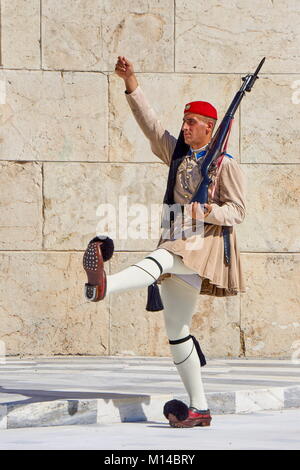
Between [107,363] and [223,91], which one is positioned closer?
[107,363]

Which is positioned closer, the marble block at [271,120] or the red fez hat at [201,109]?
the red fez hat at [201,109]

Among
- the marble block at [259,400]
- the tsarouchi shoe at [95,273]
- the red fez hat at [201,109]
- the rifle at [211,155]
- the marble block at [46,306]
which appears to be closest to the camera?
the tsarouchi shoe at [95,273]

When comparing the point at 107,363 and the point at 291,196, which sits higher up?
the point at 291,196

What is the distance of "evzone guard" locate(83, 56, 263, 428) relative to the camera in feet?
23.3

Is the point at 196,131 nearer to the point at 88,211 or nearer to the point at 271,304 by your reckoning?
the point at 88,211

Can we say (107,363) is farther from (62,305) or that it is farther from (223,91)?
(223,91)

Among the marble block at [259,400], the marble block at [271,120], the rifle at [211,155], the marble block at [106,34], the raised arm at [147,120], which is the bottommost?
the marble block at [259,400]

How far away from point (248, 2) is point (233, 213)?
4702 mm

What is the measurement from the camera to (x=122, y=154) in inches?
446

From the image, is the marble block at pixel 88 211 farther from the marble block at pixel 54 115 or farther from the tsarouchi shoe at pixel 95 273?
the tsarouchi shoe at pixel 95 273

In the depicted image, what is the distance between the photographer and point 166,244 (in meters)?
7.18

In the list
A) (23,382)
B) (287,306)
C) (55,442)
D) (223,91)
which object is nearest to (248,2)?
(223,91)

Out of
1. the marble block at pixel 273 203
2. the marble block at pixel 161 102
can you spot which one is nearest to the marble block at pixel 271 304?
the marble block at pixel 273 203

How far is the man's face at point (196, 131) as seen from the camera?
7414mm
